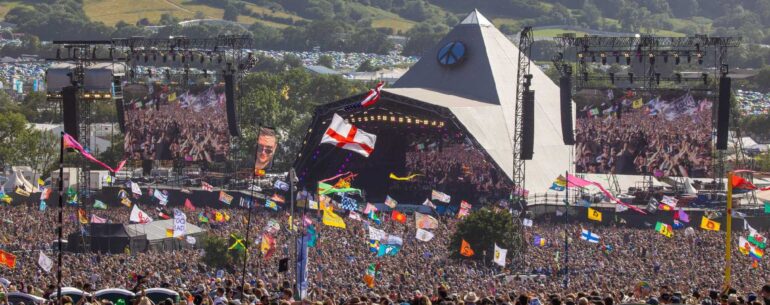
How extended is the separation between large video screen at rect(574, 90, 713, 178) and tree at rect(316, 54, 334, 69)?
123 m

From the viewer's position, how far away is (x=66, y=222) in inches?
2399

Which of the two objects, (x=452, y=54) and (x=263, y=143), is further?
(x=452, y=54)

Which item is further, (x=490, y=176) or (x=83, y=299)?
(x=490, y=176)

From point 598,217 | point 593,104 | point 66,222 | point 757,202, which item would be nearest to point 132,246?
point 66,222

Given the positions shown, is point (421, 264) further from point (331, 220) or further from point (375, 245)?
point (331, 220)

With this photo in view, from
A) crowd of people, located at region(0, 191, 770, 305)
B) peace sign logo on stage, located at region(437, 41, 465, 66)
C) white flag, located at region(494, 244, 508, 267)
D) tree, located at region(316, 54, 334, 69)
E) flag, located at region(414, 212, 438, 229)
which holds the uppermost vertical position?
peace sign logo on stage, located at region(437, 41, 465, 66)

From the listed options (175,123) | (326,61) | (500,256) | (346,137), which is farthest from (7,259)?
(326,61)

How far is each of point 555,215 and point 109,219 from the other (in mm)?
16483

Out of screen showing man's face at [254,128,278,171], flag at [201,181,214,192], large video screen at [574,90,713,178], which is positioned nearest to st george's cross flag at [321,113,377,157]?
screen showing man's face at [254,128,278,171]

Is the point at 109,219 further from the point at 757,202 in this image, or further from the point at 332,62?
the point at 332,62

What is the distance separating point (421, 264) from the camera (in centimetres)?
4825

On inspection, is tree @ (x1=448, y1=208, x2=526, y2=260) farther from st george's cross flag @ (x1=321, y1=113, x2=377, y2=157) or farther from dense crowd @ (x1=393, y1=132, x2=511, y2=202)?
st george's cross flag @ (x1=321, y1=113, x2=377, y2=157)

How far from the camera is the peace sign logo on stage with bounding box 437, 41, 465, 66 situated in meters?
77.7

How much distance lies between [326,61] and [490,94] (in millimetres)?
115704
